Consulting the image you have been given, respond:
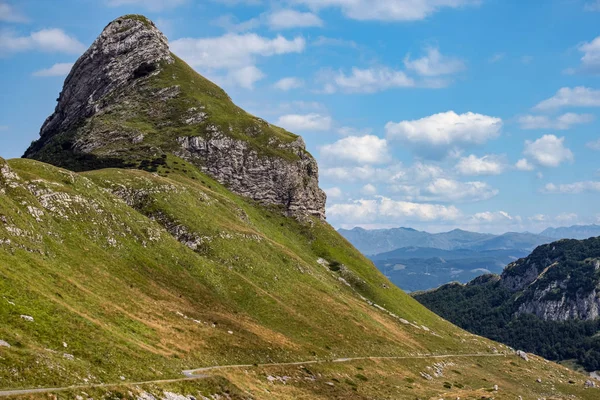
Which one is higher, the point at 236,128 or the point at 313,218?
the point at 236,128

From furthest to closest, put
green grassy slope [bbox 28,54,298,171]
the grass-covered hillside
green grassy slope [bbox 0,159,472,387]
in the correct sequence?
green grassy slope [bbox 28,54,298,171], green grassy slope [bbox 0,159,472,387], the grass-covered hillside

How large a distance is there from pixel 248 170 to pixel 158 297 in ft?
362

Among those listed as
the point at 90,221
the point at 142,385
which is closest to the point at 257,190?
the point at 90,221

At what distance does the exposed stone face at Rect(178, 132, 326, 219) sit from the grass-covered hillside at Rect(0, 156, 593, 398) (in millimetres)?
29006

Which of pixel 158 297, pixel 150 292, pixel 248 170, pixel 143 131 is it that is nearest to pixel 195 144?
pixel 143 131

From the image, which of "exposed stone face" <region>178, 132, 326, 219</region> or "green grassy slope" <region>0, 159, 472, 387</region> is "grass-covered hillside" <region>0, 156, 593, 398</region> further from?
"exposed stone face" <region>178, 132, 326, 219</region>

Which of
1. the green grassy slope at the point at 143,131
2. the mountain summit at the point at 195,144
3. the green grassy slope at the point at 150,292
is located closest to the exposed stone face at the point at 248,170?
the mountain summit at the point at 195,144

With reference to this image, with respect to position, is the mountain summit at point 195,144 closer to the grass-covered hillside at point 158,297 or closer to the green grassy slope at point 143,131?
the green grassy slope at point 143,131

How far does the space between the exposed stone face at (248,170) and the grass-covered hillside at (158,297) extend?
95.2 ft

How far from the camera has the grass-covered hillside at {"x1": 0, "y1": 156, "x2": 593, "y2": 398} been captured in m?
46.1

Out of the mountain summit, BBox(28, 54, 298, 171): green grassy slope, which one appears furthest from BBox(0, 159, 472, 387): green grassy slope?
the mountain summit

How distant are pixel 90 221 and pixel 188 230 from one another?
27.7 m

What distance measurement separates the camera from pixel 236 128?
192 metres

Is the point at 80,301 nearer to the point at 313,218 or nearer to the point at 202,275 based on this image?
the point at 202,275
